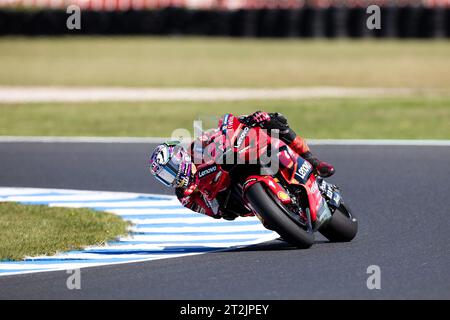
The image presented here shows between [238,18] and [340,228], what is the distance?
34.6 metres

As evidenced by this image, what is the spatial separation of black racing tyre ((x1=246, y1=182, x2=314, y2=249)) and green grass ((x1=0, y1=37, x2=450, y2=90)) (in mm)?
18040

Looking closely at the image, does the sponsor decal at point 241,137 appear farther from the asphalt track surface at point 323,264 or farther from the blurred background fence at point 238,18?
the blurred background fence at point 238,18

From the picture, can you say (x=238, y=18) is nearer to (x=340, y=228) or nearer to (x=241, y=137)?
(x=340, y=228)

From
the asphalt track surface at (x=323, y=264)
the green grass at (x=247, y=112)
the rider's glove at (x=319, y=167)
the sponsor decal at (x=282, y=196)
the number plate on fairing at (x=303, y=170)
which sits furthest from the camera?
the green grass at (x=247, y=112)

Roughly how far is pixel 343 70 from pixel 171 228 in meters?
20.7

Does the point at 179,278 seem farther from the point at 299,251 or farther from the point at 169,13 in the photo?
the point at 169,13

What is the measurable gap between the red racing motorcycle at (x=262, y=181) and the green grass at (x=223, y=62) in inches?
697

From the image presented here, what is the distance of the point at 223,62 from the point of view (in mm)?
34000

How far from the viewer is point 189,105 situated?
23.6m

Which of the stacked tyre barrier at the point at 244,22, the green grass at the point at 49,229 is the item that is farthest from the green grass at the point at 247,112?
the stacked tyre barrier at the point at 244,22

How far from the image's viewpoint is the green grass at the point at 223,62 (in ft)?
94.1

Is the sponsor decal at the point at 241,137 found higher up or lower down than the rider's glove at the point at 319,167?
higher up

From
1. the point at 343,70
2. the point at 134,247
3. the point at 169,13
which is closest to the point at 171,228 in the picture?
the point at 134,247

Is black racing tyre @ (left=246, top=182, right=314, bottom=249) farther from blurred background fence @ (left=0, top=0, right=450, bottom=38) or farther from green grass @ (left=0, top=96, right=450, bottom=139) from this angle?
blurred background fence @ (left=0, top=0, right=450, bottom=38)
